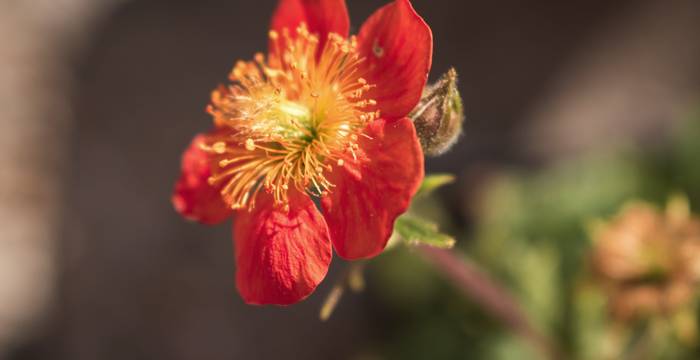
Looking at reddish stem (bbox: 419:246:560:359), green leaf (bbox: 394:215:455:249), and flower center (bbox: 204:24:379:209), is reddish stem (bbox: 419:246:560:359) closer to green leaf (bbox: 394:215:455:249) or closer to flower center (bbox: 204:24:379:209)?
green leaf (bbox: 394:215:455:249)

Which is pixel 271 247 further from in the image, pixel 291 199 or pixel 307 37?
pixel 307 37

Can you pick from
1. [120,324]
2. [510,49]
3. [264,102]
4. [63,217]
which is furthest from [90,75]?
[264,102]

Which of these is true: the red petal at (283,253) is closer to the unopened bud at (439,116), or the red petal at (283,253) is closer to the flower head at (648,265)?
the unopened bud at (439,116)

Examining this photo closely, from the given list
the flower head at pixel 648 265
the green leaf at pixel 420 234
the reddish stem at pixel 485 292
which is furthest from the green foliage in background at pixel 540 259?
the green leaf at pixel 420 234

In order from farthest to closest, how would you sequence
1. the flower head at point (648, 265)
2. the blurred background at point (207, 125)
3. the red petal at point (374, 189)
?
the blurred background at point (207, 125)
the flower head at point (648, 265)
the red petal at point (374, 189)

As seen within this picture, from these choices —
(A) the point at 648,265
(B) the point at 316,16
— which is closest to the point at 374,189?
(B) the point at 316,16

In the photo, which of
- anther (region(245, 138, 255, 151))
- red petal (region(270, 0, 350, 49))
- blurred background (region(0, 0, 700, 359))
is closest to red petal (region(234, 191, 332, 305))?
anther (region(245, 138, 255, 151))
